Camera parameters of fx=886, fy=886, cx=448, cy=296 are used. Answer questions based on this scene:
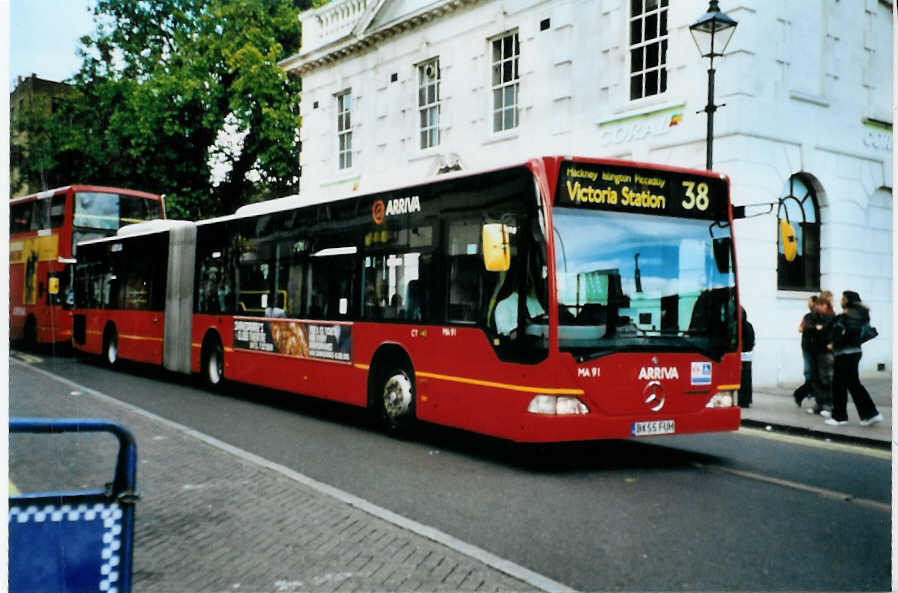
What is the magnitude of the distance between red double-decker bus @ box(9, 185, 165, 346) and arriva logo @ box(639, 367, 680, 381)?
417cm

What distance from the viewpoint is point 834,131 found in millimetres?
8492

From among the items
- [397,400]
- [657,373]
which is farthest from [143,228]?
[657,373]

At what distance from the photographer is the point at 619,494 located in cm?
681

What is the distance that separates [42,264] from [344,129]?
15.7m

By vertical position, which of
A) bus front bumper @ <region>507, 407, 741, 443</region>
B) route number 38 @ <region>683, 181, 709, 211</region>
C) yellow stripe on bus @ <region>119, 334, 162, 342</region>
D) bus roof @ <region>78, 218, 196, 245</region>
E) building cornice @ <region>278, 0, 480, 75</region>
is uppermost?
building cornice @ <region>278, 0, 480, 75</region>

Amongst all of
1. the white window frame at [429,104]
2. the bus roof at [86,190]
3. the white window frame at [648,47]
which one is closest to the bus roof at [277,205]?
the bus roof at [86,190]

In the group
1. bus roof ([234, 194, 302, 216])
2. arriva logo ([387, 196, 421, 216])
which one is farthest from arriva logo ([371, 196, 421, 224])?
bus roof ([234, 194, 302, 216])

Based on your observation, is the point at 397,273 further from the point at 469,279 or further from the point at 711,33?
the point at 711,33

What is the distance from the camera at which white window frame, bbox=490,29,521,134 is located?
1510cm

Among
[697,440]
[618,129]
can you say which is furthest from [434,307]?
[618,129]

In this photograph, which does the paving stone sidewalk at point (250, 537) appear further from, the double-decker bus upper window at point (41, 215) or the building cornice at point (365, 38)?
the building cornice at point (365, 38)

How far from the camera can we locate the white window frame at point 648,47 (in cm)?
1430

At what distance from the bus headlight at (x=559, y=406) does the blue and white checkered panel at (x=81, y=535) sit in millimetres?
4742

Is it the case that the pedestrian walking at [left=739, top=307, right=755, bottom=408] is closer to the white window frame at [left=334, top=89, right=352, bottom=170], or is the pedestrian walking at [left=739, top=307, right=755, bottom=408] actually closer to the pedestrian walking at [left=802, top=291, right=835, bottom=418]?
the pedestrian walking at [left=802, top=291, right=835, bottom=418]
